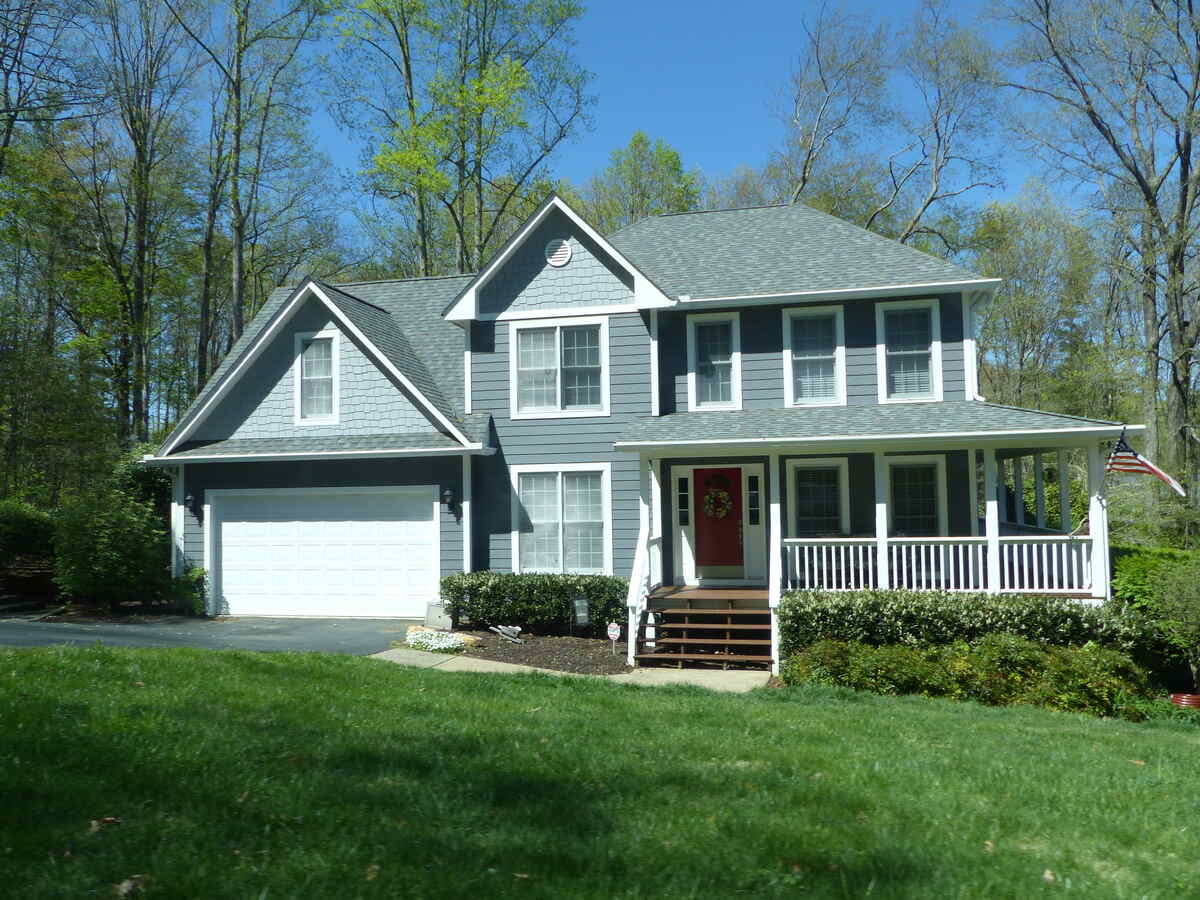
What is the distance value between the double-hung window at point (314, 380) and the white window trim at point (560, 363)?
3293 millimetres

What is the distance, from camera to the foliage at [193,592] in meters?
16.4

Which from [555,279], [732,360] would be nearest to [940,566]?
[732,360]

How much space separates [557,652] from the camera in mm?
13430

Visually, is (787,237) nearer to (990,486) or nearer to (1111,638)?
(990,486)

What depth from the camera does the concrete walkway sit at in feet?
37.3

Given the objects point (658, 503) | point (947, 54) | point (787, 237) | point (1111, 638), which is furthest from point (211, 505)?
point (947, 54)

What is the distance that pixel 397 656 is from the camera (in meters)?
12.4

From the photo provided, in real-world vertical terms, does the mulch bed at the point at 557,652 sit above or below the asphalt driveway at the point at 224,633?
below

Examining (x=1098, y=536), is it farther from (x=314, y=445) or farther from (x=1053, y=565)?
(x=314, y=445)

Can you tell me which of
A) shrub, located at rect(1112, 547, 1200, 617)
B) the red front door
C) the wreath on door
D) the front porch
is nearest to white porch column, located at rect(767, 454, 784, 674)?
the front porch

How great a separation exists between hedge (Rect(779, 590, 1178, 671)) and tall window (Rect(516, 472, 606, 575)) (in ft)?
13.1

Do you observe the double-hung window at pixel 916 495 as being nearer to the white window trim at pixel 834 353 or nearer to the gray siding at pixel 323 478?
the white window trim at pixel 834 353

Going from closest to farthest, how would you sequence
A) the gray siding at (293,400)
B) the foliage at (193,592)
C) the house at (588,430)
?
the house at (588,430) < the gray siding at (293,400) < the foliage at (193,592)

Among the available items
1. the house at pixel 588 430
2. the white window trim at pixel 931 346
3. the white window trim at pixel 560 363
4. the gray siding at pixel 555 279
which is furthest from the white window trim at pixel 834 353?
the white window trim at pixel 560 363
